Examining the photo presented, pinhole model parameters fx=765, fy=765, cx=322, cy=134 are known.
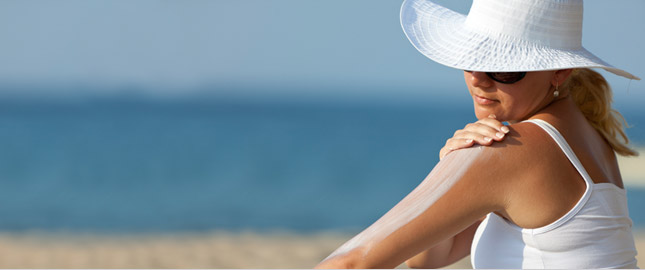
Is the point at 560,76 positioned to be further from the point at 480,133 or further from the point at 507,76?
the point at 480,133

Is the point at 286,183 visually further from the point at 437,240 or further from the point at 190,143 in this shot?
the point at 437,240

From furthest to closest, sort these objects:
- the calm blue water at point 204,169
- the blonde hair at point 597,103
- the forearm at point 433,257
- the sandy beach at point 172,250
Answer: the calm blue water at point 204,169 < the sandy beach at point 172,250 < the forearm at point 433,257 < the blonde hair at point 597,103

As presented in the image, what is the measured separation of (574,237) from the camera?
5.24 feet

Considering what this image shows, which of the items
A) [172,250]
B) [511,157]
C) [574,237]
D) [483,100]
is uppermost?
[172,250]

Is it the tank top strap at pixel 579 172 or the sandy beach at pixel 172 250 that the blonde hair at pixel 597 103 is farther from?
the sandy beach at pixel 172 250

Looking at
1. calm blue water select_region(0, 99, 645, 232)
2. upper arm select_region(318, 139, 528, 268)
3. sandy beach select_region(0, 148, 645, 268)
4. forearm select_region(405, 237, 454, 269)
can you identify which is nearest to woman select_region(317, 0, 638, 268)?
upper arm select_region(318, 139, 528, 268)

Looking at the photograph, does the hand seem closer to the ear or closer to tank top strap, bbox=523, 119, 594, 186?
tank top strap, bbox=523, 119, 594, 186

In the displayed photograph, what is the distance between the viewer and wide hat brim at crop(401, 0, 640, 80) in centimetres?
171

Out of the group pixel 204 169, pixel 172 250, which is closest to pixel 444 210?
pixel 172 250

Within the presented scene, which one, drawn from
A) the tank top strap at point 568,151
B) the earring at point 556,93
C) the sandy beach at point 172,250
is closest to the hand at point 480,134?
the tank top strap at point 568,151

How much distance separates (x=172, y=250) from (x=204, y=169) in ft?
→ 30.2

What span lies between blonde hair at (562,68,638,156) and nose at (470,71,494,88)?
26 centimetres

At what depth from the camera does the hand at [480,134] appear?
5.11 feet

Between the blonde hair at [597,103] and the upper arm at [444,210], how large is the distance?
0.50 m
